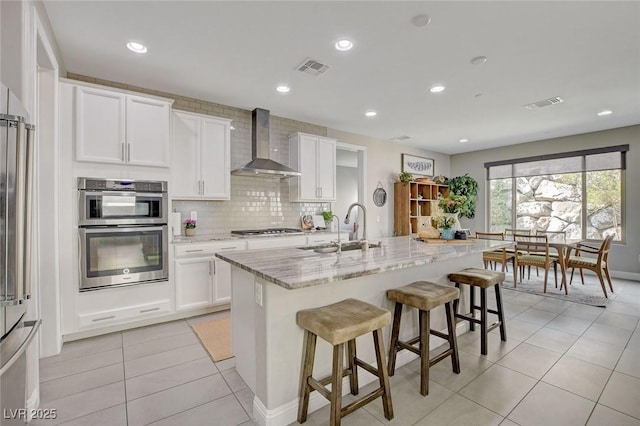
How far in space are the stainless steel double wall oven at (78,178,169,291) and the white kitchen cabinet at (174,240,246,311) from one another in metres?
0.19

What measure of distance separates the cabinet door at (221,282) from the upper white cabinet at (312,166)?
1.63 m

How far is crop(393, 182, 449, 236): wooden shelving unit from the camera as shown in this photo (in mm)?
6434

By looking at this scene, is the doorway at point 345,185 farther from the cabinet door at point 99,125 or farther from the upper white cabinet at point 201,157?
the cabinet door at point 99,125

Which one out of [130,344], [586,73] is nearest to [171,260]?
[130,344]

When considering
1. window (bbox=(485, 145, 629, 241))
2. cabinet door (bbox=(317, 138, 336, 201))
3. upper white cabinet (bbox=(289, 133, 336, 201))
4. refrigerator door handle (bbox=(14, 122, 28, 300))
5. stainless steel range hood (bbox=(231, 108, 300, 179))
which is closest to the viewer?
refrigerator door handle (bbox=(14, 122, 28, 300))

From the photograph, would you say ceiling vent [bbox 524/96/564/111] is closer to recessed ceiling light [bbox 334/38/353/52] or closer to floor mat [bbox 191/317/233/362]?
recessed ceiling light [bbox 334/38/353/52]

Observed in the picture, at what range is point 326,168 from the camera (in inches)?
199

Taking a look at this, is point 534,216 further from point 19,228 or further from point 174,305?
point 19,228

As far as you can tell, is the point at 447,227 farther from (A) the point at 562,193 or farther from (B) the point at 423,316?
(A) the point at 562,193

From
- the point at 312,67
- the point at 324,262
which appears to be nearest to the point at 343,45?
the point at 312,67

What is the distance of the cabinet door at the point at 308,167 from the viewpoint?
15.5 ft

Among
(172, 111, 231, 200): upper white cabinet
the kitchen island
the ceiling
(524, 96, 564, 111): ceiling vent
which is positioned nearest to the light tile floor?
the kitchen island

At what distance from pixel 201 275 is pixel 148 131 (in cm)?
169

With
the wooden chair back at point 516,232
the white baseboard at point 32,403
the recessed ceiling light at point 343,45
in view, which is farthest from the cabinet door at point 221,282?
the wooden chair back at point 516,232
